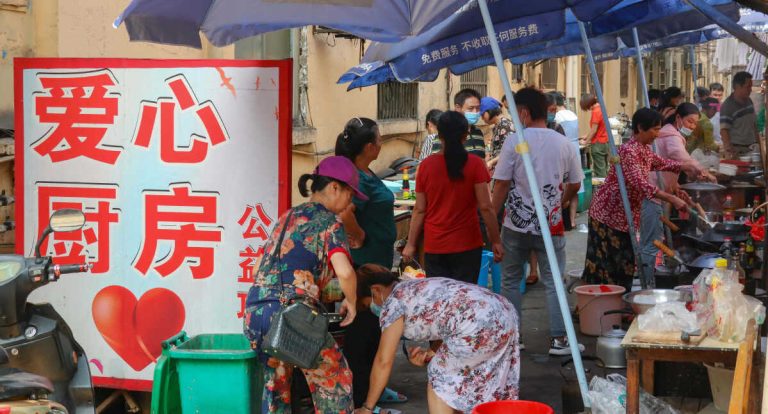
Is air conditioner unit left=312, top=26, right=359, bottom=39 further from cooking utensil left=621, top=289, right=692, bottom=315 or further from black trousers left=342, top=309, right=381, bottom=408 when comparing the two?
cooking utensil left=621, top=289, right=692, bottom=315

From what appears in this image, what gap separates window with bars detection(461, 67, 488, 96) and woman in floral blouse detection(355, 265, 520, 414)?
14.2 meters

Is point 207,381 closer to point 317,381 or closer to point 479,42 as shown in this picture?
point 317,381

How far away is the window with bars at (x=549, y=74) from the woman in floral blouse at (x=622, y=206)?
16.0 m

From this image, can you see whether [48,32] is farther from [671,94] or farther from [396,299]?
[671,94]

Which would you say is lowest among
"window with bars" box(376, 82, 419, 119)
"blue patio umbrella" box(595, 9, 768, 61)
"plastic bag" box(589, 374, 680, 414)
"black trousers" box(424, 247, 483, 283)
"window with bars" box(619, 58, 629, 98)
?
"plastic bag" box(589, 374, 680, 414)

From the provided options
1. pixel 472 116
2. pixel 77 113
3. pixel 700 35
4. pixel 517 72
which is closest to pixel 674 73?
pixel 517 72

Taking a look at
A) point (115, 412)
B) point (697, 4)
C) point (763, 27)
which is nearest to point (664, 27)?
point (697, 4)

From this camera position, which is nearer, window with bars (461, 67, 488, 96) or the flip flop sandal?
the flip flop sandal

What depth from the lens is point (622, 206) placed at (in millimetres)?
8164

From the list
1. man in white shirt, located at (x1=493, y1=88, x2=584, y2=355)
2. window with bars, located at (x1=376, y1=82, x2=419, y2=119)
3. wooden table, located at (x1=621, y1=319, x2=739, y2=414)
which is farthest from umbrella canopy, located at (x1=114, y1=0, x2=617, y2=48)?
window with bars, located at (x1=376, y1=82, x2=419, y2=119)

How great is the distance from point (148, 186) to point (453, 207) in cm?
220

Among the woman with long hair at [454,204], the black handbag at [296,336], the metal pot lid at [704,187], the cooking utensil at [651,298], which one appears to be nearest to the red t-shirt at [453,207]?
the woman with long hair at [454,204]

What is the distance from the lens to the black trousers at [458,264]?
7.19 m

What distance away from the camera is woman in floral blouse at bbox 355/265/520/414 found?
197 inches
